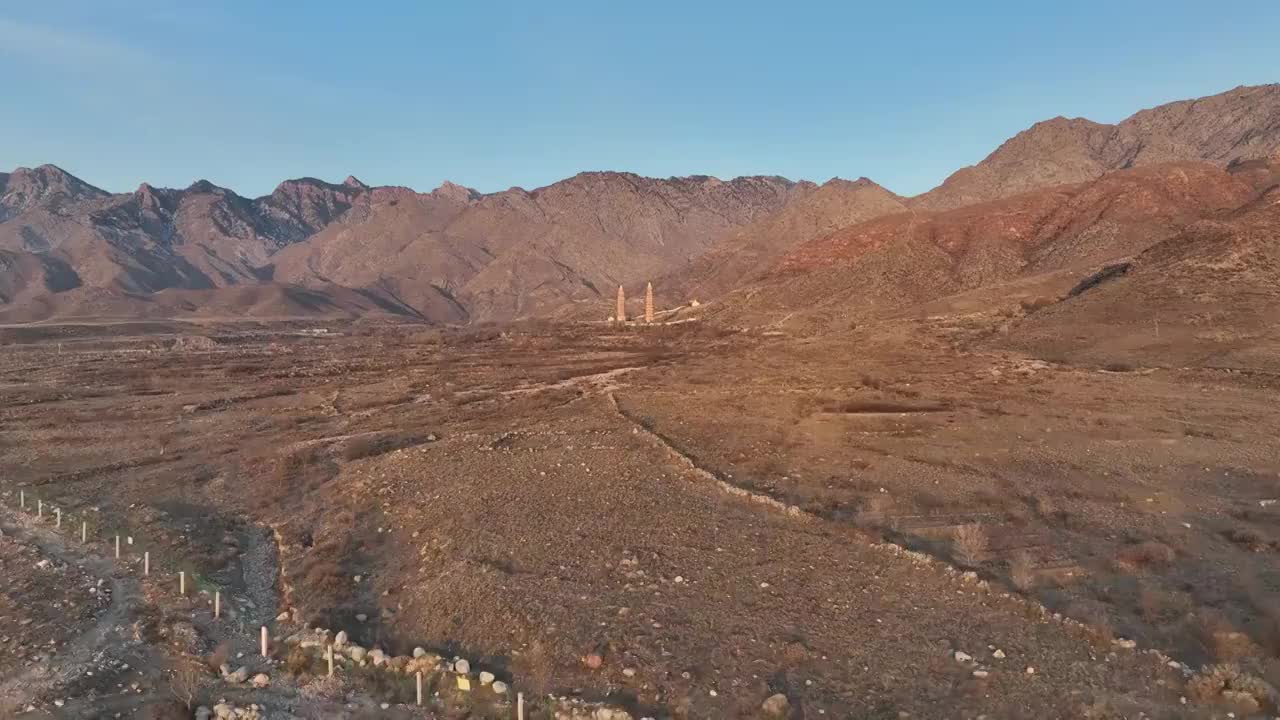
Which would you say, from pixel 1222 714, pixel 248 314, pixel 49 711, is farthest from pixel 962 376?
pixel 248 314

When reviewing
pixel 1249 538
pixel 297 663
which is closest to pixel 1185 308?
pixel 1249 538

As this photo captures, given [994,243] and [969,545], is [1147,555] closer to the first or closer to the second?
[969,545]

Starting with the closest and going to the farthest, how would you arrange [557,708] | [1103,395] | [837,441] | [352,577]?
1. [557,708]
2. [352,577]
3. [837,441]
4. [1103,395]

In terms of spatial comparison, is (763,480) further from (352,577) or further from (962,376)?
(962,376)

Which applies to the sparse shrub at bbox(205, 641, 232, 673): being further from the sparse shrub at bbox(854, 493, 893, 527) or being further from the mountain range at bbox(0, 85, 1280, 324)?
the mountain range at bbox(0, 85, 1280, 324)

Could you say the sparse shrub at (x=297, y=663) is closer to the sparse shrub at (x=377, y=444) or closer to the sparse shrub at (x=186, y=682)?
the sparse shrub at (x=186, y=682)

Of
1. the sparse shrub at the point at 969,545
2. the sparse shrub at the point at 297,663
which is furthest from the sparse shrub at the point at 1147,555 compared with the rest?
the sparse shrub at the point at 297,663
